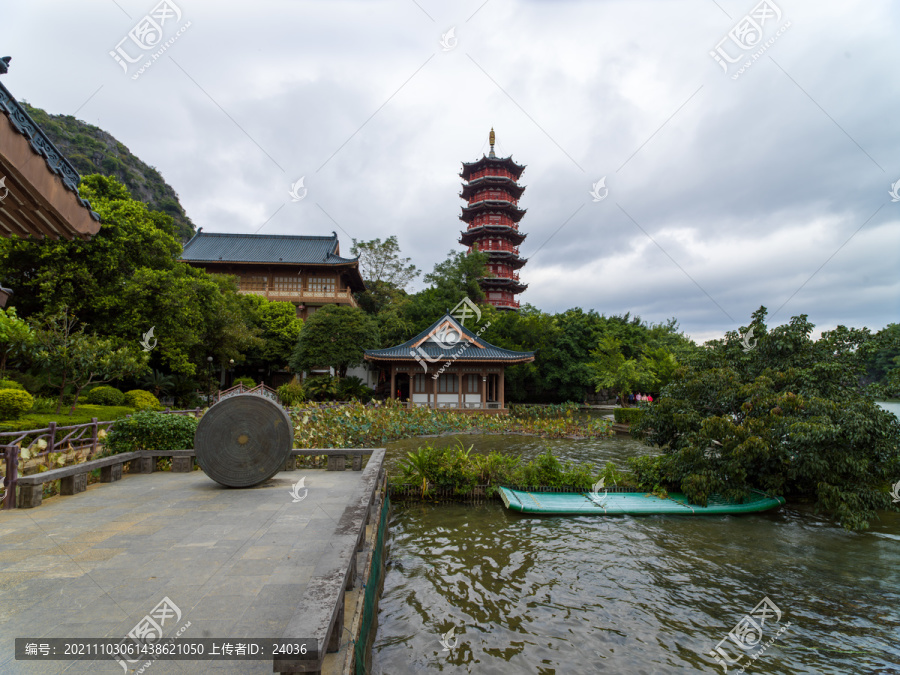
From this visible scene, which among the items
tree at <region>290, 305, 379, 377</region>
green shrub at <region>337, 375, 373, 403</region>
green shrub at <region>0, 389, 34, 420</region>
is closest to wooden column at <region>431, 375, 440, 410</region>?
green shrub at <region>337, 375, 373, 403</region>

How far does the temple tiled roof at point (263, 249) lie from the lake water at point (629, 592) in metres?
26.7

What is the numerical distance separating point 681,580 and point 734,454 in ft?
10.9

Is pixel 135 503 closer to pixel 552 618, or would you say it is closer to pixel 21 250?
pixel 552 618

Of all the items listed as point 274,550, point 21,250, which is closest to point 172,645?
point 274,550

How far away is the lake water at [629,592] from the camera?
4.95m

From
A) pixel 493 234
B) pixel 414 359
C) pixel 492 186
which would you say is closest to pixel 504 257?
pixel 493 234

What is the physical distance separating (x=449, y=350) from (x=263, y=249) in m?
17.8

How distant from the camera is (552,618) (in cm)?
A: 567

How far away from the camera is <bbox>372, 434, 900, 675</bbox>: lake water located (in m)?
4.95

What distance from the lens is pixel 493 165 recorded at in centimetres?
3994

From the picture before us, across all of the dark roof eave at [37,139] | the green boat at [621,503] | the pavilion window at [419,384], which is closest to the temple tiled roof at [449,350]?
the pavilion window at [419,384]

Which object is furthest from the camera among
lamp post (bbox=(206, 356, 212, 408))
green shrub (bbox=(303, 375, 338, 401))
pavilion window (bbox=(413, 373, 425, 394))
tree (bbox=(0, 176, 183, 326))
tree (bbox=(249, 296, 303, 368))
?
tree (bbox=(249, 296, 303, 368))

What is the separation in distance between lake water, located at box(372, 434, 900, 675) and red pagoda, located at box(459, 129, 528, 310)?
30.7m

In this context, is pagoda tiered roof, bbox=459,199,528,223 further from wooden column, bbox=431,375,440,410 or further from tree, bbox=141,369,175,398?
tree, bbox=141,369,175,398
